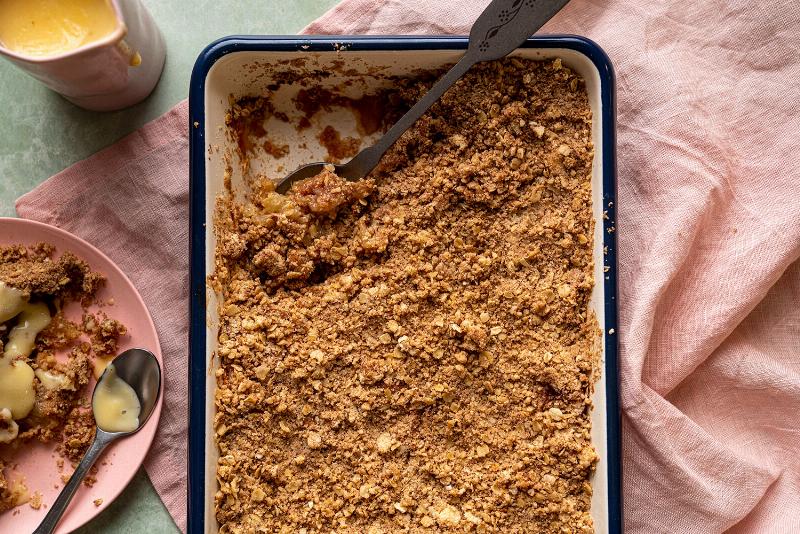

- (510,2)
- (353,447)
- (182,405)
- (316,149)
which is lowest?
(182,405)

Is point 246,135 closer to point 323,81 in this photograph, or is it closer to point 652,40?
point 323,81

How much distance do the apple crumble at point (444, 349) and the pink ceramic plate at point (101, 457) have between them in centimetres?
28

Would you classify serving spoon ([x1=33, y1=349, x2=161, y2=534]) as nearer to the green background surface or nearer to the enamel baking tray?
the green background surface

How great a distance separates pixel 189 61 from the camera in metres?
1.66

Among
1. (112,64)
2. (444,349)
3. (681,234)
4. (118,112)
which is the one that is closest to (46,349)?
(118,112)

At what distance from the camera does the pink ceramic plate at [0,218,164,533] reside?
1604 millimetres

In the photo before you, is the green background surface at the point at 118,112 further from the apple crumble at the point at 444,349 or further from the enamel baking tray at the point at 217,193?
the apple crumble at the point at 444,349

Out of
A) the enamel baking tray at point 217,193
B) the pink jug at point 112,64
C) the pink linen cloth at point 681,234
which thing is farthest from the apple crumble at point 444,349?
the pink jug at point 112,64

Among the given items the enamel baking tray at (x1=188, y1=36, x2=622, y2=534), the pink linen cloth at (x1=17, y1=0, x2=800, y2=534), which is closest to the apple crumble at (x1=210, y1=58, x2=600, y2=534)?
the enamel baking tray at (x1=188, y1=36, x2=622, y2=534)

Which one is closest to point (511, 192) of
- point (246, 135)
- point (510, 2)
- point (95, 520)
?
point (510, 2)

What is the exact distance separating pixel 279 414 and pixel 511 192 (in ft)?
2.03

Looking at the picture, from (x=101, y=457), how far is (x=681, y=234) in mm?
1328

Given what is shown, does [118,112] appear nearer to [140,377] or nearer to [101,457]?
[140,377]

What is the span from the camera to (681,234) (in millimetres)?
1553
